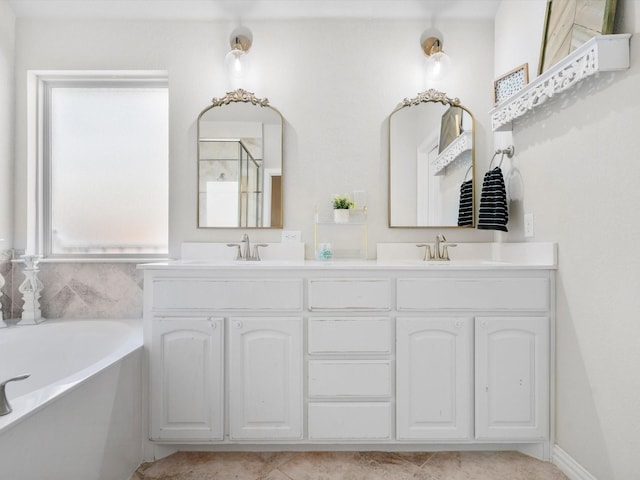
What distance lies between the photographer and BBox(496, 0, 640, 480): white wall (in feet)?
4.09

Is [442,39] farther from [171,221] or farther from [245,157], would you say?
[171,221]

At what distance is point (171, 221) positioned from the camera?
2186mm

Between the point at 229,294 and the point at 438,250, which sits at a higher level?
the point at 438,250

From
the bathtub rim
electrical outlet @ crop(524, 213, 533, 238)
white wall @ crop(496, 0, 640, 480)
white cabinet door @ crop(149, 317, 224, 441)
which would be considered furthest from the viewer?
electrical outlet @ crop(524, 213, 533, 238)

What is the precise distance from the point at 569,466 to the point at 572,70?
1656 mm

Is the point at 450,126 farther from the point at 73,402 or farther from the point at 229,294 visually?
the point at 73,402

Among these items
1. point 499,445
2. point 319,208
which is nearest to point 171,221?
point 319,208

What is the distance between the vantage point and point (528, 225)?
181cm

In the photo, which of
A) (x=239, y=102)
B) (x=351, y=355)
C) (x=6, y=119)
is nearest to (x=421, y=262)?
(x=351, y=355)

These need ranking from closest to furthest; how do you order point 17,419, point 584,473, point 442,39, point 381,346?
point 17,419, point 584,473, point 381,346, point 442,39

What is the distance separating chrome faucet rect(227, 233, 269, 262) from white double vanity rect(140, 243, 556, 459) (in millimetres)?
469

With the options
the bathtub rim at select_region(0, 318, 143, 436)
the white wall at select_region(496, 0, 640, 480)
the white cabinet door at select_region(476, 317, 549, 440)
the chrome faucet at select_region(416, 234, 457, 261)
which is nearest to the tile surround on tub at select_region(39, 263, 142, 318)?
the bathtub rim at select_region(0, 318, 143, 436)

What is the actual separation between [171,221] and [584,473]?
2.39 meters

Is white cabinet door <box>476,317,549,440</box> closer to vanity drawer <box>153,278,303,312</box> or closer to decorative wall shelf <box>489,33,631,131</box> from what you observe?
vanity drawer <box>153,278,303,312</box>
